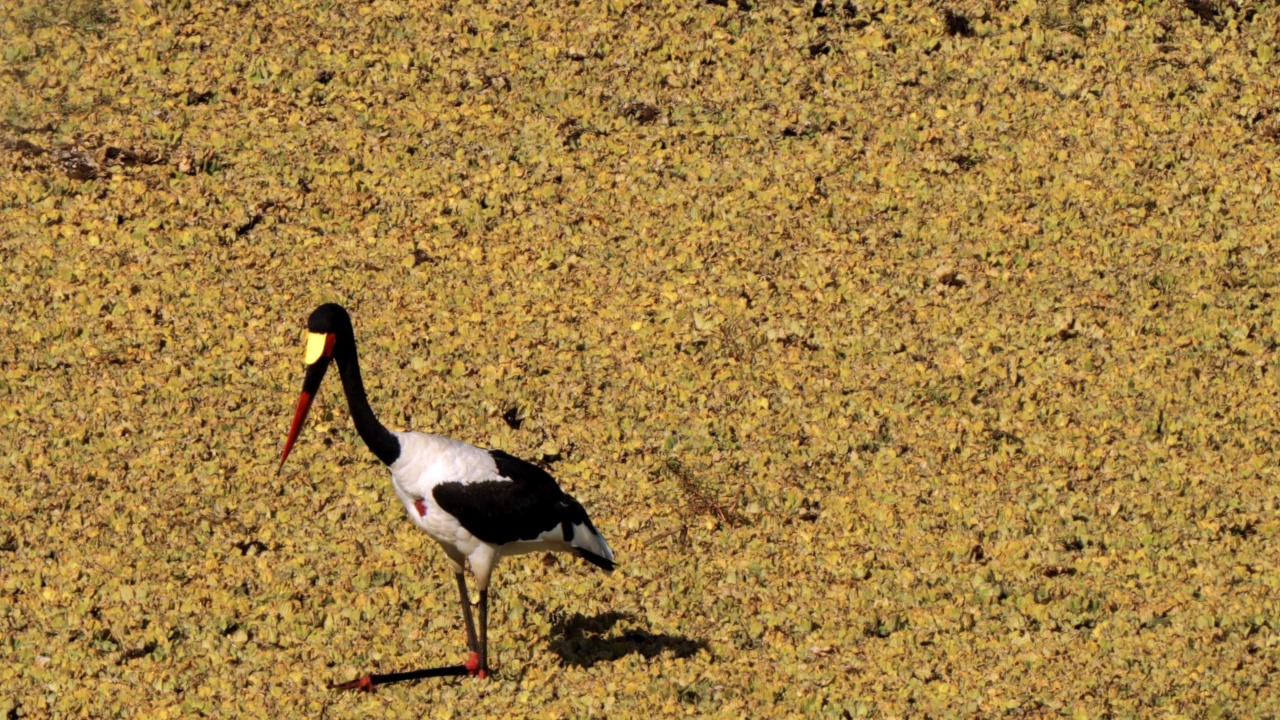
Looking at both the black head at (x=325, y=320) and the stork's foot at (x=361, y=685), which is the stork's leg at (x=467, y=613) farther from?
the black head at (x=325, y=320)

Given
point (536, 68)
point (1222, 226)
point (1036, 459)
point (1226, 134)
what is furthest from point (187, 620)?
point (1226, 134)

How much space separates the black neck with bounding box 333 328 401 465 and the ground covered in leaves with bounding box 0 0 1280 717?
43.5 inches

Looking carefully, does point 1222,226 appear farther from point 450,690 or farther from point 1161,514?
point 450,690

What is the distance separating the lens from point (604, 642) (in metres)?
9.84

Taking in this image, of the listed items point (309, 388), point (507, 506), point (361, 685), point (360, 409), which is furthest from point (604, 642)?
point (309, 388)

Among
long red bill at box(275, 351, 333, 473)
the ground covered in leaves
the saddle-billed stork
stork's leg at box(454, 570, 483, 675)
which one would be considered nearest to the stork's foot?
the saddle-billed stork

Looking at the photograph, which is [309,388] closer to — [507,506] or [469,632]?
[507,506]

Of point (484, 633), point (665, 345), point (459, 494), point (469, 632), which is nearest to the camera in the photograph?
point (459, 494)

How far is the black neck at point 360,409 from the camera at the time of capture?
9391 millimetres

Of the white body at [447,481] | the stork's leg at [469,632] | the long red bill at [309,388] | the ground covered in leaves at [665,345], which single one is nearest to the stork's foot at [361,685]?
the ground covered in leaves at [665,345]

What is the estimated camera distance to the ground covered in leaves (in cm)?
981

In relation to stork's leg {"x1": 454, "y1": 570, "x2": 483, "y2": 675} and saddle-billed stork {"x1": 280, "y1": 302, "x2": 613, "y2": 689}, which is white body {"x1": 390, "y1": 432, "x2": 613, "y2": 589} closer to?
saddle-billed stork {"x1": 280, "y1": 302, "x2": 613, "y2": 689}

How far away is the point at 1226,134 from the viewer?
14.6 m

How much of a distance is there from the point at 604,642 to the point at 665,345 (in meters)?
3.08
